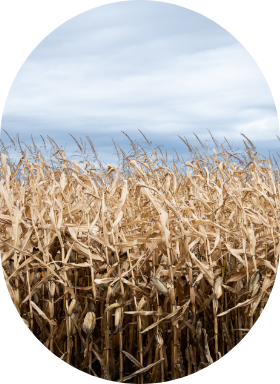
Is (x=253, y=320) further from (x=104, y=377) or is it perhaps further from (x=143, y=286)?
(x=104, y=377)

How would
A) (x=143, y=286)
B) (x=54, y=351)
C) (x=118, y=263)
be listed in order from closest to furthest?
(x=118, y=263) < (x=143, y=286) < (x=54, y=351)

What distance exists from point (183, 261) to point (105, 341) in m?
0.60

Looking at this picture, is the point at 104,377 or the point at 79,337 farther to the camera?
the point at 79,337

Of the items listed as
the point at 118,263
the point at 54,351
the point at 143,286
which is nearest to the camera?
the point at 118,263

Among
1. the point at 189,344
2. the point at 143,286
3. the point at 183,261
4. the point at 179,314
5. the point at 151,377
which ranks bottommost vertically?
the point at 151,377

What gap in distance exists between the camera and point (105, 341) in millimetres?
1760

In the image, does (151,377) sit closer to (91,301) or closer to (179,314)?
(179,314)

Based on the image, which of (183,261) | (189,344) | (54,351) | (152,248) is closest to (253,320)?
(189,344)

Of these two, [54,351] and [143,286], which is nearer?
[143,286]

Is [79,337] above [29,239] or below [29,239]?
below

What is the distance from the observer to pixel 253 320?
2.01 metres

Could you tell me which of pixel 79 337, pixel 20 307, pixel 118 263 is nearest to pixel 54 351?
pixel 79 337

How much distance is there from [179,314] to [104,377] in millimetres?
564

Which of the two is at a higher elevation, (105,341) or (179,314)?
(179,314)
